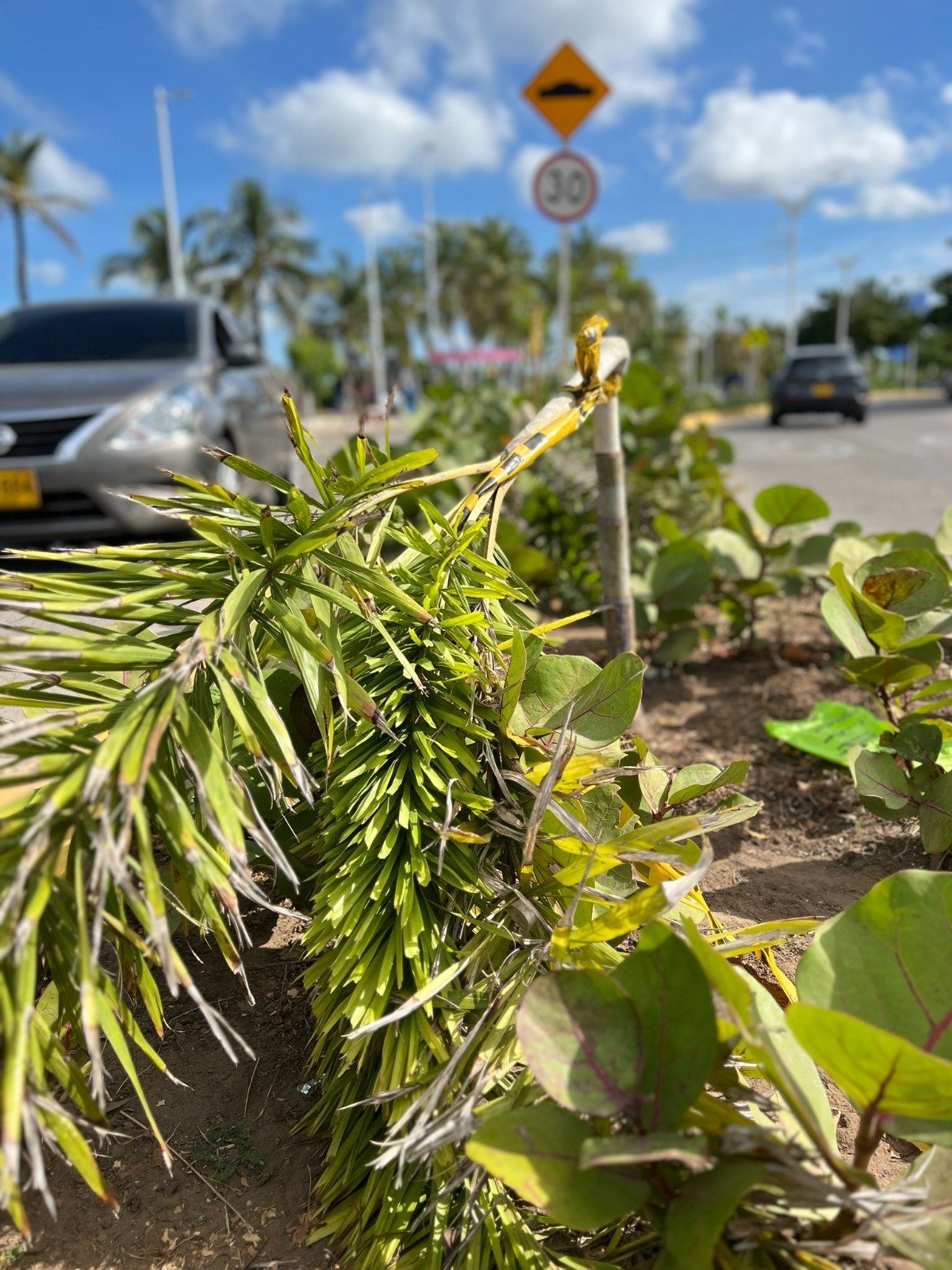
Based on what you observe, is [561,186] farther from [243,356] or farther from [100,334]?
[100,334]

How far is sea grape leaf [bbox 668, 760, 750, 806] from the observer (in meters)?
1.31

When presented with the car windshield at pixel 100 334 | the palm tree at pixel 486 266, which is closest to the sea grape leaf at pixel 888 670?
the car windshield at pixel 100 334

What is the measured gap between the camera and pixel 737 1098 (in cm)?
89

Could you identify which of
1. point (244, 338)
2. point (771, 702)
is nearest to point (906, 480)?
point (244, 338)

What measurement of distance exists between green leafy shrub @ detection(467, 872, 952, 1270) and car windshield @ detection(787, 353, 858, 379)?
2205 cm

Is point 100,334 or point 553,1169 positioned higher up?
point 100,334

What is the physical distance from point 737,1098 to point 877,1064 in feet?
0.59

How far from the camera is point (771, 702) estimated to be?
8.96ft

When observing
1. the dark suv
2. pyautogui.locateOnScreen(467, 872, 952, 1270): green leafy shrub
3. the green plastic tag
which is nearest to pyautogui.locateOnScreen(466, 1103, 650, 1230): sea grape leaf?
pyautogui.locateOnScreen(467, 872, 952, 1270): green leafy shrub

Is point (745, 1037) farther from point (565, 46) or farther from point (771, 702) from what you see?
point (565, 46)

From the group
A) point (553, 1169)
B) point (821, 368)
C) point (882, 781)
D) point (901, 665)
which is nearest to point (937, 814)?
point (882, 781)

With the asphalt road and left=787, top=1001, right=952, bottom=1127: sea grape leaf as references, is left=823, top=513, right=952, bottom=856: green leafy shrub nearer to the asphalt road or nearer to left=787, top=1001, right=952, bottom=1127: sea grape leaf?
left=787, top=1001, right=952, bottom=1127: sea grape leaf

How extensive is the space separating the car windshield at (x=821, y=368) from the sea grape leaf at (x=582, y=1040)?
22.2 m

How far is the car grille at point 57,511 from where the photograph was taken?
461 cm
